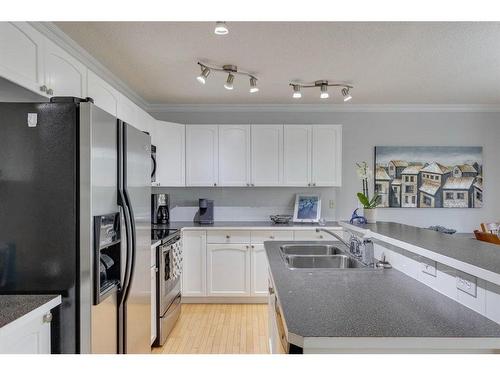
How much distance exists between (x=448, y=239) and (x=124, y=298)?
185 cm

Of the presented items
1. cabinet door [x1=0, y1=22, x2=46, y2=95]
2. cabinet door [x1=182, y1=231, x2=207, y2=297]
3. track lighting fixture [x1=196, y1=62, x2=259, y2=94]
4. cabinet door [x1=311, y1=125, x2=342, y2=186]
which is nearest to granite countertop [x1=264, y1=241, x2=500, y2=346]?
cabinet door [x1=0, y1=22, x2=46, y2=95]

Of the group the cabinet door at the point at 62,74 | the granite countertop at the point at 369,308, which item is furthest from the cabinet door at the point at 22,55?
the granite countertop at the point at 369,308

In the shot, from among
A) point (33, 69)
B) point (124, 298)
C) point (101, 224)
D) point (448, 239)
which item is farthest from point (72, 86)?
point (448, 239)

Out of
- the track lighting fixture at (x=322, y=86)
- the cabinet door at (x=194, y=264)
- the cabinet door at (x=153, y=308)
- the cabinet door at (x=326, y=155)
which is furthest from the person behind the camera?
the cabinet door at (x=326, y=155)

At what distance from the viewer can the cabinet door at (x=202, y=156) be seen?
413cm

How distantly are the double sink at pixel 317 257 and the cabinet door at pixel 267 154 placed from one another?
1710 millimetres

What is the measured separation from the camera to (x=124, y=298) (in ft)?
6.29

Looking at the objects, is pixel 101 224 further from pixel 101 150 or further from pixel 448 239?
pixel 448 239

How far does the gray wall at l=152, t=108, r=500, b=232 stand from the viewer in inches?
175

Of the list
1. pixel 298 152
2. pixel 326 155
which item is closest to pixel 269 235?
pixel 298 152

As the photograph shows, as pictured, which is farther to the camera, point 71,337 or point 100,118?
point 100,118

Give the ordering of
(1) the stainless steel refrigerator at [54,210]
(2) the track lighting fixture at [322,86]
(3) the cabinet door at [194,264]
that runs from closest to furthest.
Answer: (1) the stainless steel refrigerator at [54,210] < (2) the track lighting fixture at [322,86] < (3) the cabinet door at [194,264]

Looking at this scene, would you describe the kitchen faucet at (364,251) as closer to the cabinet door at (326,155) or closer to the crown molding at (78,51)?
the cabinet door at (326,155)

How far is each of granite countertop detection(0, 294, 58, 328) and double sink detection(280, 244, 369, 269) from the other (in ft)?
4.27
